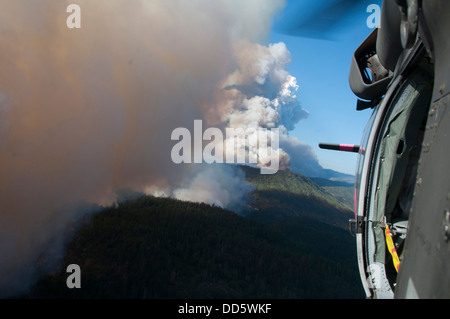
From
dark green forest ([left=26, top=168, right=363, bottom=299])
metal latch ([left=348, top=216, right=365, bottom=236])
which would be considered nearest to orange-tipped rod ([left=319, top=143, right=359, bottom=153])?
metal latch ([left=348, top=216, right=365, bottom=236])

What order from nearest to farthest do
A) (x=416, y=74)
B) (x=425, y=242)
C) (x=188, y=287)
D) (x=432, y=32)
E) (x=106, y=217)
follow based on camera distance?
1. (x=425, y=242)
2. (x=432, y=32)
3. (x=416, y=74)
4. (x=188, y=287)
5. (x=106, y=217)

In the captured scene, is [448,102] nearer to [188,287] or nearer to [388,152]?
[388,152]

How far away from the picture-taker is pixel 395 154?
6.26 m

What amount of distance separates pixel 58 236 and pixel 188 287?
45.2 meters

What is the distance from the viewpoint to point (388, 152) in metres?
6.32

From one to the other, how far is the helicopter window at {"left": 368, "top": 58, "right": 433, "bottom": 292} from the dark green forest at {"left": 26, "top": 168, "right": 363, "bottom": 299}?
9626 centimetres

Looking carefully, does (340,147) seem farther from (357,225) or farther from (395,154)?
(357,225)

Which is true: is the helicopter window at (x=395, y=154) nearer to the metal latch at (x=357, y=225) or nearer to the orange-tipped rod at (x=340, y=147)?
the metal latch at (x=357, y=225)

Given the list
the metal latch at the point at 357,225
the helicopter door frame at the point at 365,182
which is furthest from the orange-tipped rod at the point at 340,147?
the metal latch at the point at 357,225

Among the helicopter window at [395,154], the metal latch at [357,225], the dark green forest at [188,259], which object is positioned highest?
the helicopter window at [395,154]

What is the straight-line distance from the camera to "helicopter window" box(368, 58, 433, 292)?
6.09 m

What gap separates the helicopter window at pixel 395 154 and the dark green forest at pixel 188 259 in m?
96.3

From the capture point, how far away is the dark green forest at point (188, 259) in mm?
102500
